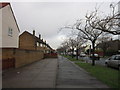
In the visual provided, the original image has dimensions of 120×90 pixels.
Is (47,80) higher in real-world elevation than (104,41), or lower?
lower

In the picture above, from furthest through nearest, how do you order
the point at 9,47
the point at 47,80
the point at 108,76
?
the point at 9,47, the point at 108,76, the point at 47,80

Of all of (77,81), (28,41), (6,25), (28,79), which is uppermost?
A: (6,25)

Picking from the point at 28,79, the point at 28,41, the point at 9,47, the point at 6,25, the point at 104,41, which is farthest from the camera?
the point at 104,41

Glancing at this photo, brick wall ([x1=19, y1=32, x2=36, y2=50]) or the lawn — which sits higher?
brick wall ([x1=19, y1=32, x2=36, y2=50])

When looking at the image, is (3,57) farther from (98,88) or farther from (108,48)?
(108,48)

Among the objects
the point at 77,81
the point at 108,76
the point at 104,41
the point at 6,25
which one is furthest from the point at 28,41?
the point at 77,81

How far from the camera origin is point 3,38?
74.3 ft

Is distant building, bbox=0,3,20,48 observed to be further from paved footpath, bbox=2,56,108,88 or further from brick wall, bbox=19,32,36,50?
brick wall, bbox=19,32,36,50

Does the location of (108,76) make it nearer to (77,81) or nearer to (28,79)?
(77,81)

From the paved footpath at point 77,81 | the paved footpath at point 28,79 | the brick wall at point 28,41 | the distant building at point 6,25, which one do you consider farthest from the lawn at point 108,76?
the brick wall at point 28,41

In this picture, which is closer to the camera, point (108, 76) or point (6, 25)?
point (108, 76)

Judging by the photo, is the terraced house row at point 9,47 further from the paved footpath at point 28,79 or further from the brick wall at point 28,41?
the brick wall at point 28,41

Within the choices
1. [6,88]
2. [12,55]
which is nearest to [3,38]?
[12,55]

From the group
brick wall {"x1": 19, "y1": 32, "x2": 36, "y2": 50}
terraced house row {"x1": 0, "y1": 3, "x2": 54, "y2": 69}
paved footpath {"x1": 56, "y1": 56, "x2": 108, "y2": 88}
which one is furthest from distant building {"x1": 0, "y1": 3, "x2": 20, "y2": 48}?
brick wall {"x1": 19, "y1": 32, "x2": 36, "y2": 50}
